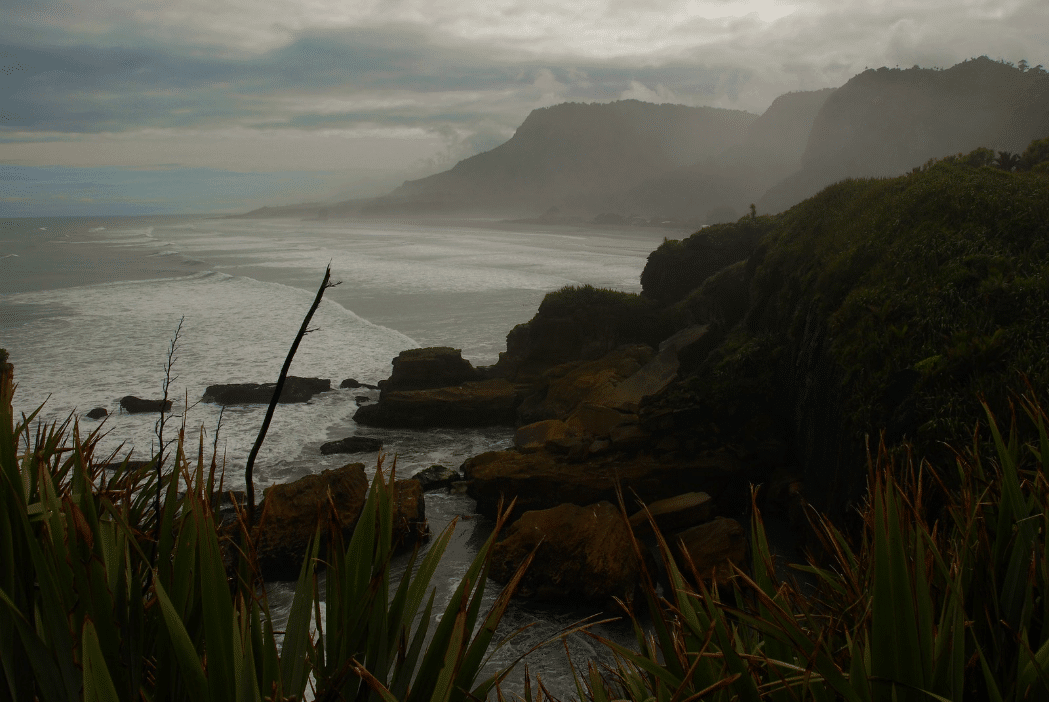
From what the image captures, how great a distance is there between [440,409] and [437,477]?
14.1 feet

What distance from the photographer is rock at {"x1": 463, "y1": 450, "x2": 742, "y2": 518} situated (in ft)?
38.1

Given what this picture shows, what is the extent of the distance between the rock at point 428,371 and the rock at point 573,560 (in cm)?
983

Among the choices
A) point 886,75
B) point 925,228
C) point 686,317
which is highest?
point 886,75

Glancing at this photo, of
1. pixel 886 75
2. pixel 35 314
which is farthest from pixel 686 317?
pixel 886 75

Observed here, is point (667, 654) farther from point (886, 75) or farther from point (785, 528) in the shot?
point (886, 75)

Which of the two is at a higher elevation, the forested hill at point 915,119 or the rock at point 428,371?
the forested hill at point 915,119

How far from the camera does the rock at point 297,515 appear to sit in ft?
32.6

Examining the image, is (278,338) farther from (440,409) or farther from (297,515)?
(297,515)

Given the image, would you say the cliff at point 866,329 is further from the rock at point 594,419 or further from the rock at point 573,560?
the rock at point 573,560

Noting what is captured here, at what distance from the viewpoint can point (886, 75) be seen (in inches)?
3907

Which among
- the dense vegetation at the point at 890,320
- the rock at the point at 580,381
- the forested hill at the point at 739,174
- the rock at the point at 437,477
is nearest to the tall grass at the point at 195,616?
the dense vegetation at the point at 890,320

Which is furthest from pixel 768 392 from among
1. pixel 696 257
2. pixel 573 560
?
pixel 696 257

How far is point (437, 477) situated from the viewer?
13.8 meters

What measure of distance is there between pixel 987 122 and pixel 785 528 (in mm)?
91737
